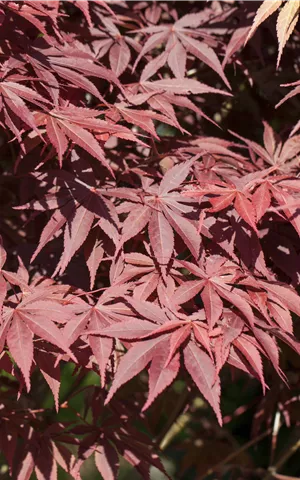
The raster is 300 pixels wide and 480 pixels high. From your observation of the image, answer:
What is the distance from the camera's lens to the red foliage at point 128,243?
1109 mm

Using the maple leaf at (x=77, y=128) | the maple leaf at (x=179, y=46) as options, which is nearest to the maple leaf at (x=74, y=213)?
the maple leaf at (x=77, y=128)

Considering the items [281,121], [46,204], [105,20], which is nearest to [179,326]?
[46,204]

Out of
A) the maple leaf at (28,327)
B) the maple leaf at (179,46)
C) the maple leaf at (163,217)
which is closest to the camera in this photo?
the maple leaf at (28,327)

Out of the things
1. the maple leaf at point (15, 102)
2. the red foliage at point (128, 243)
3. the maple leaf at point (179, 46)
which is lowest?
the red foliage at point (128, 243)

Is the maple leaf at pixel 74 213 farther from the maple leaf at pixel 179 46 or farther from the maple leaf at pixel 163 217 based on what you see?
the maple leaf at pixel 179 46

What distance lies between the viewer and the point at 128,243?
59.6 inches

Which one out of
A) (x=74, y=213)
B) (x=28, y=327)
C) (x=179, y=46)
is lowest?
(x=28, y=327)

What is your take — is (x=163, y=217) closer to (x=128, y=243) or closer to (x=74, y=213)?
Result: (x=74, y=213)

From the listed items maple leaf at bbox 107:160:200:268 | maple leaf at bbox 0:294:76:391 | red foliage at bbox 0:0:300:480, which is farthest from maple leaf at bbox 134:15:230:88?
maple leaf at bbox 0:294:76:391

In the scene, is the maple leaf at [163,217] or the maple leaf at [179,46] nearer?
the maple leaf at [163,217]

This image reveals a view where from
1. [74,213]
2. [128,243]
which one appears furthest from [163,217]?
[128,243]

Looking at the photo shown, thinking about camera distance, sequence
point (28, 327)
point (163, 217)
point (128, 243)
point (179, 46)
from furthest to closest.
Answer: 1. point (179, 46)
2. point (128, 243)
3. point (163, 217)
4. point (28, 327)

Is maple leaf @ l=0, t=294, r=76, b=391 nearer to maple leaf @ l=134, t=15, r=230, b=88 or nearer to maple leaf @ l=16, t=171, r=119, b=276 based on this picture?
maple leaf @ l=16, t=171, r=119, b=276

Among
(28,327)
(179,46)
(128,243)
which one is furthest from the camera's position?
(179,46)
